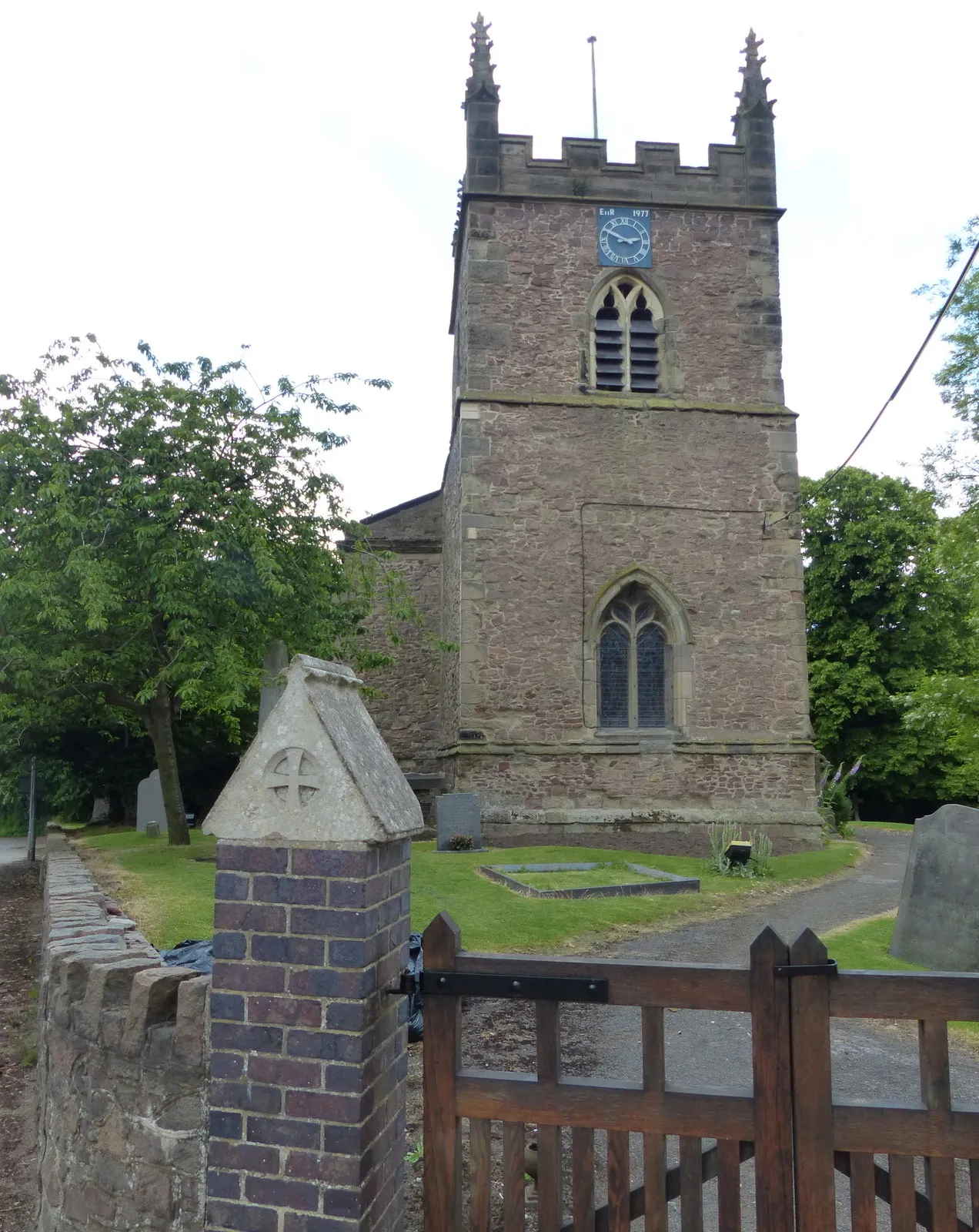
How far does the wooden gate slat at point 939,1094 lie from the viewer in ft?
8.55

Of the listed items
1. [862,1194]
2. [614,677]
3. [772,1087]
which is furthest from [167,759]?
[862,1194]

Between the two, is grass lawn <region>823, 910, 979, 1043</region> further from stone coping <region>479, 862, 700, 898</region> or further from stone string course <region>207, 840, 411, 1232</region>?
stone string course <region>207, 840, 411, 1232</region>

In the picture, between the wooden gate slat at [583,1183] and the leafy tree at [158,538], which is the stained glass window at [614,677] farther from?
the wooden gate slat at [583,1183]

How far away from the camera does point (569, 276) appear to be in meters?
17.9

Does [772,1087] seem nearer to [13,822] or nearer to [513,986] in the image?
[513,986]

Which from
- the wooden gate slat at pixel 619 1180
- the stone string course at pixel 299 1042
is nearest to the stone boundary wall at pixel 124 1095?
the stone string course at pixel 299 1042

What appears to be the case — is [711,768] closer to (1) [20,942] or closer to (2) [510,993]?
(1) [20,942]

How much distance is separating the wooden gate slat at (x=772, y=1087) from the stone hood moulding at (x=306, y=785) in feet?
3.82

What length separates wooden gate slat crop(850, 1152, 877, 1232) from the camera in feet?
8.57

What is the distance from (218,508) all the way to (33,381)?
3.38 m

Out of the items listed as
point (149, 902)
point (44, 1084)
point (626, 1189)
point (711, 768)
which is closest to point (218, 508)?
point (149, 902)

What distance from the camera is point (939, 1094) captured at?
8.55 ft

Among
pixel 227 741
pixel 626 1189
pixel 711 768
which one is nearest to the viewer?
pixel 626 1189

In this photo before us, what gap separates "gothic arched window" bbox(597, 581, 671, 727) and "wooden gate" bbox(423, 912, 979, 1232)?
1428 cm
